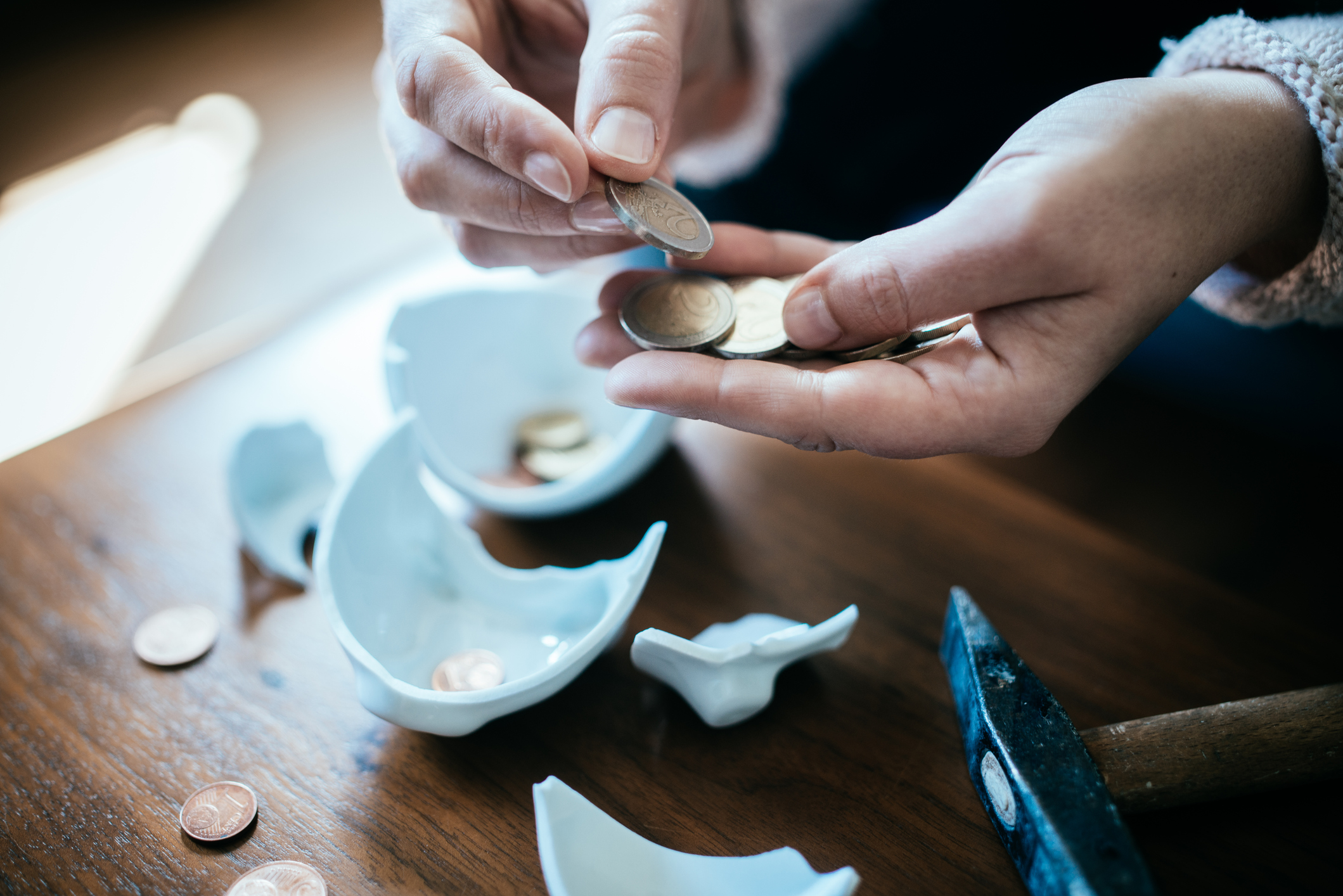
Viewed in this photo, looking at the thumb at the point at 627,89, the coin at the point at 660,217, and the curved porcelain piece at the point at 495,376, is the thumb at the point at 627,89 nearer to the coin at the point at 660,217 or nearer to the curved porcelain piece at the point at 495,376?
the coin at the point at 660,217

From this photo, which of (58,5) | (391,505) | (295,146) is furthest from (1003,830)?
(58,5)

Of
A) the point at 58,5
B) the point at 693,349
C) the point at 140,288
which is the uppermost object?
the point at 693,349

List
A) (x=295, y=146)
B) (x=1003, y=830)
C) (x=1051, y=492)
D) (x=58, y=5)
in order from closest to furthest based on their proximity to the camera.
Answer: (x=1003, y=830), (x=1051, y=492), (x=295, y=146), (x=58, y=5)

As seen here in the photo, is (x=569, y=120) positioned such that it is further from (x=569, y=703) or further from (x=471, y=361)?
(x=569, y=703)

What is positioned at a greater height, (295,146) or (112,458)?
(112,458)

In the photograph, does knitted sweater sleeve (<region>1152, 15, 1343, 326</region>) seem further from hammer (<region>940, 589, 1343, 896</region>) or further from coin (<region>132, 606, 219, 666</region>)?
coin (<region>132, 606, 219, 666</region>)

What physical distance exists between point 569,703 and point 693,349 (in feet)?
1.03

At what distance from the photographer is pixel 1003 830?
53 cm

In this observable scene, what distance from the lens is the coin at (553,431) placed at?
3.02 feet

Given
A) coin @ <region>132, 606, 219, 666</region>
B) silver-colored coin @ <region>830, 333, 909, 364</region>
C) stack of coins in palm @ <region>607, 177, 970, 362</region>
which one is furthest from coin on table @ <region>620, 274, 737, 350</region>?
coin @ <region>132, 606, 219, 666</region>

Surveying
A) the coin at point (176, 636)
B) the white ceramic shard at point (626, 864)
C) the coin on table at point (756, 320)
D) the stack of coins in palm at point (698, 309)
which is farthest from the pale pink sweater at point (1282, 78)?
the coin at point (176, 636)

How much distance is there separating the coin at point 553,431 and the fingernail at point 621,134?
0.35 metres

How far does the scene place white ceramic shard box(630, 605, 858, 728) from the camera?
560 mm

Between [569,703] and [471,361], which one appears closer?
[569,703]
